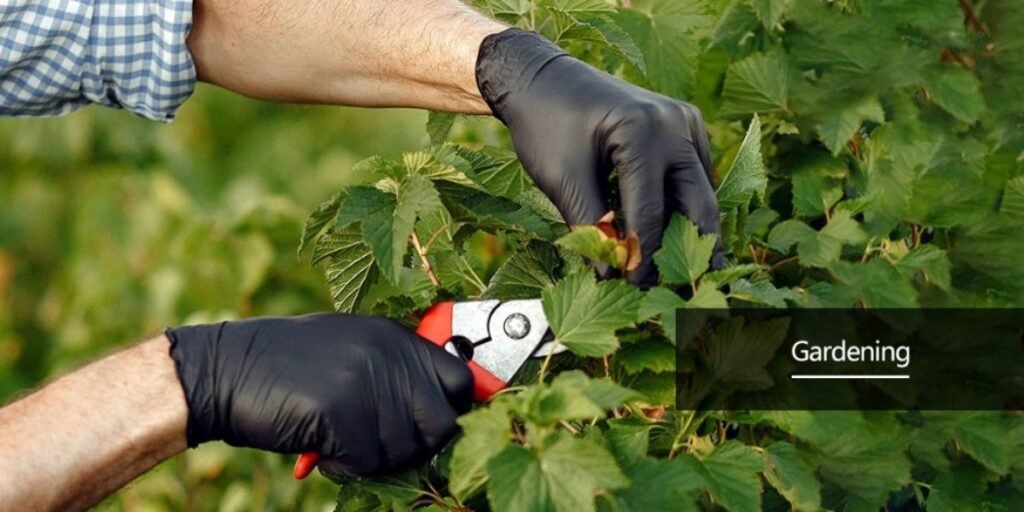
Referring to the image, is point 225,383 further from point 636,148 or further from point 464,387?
point 636,148

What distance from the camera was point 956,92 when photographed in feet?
6.05

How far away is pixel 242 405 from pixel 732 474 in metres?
0.61

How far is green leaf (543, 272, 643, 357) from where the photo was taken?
1.50 m

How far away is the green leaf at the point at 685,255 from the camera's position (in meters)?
1.51

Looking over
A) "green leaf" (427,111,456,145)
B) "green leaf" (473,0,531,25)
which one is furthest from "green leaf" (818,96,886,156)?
"green leaf" (427,111,456,145)

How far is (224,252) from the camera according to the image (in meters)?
3.76

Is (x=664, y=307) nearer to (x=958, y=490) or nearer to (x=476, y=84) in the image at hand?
(x=958, y=490)

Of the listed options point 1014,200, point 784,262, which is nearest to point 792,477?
point 784,262

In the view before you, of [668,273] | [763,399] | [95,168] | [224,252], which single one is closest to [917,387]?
[763,399]

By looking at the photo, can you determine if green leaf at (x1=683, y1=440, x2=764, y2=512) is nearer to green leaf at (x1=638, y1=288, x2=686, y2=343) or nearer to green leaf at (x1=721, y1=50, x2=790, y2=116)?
green leaf at (x1=638, y1=288, x2=686, y2=343)

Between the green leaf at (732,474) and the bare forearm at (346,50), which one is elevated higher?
the bare forearm at (346,50)

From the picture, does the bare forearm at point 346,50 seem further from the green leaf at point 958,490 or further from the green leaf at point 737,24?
the green leaf at point 958,490
